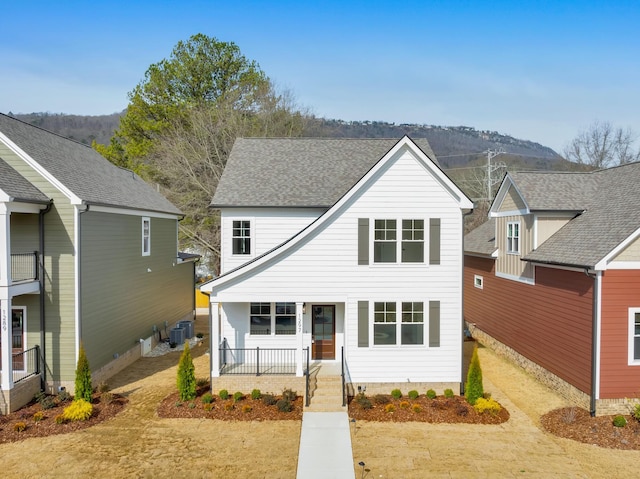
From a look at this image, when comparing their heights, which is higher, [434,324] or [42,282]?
[42,282]

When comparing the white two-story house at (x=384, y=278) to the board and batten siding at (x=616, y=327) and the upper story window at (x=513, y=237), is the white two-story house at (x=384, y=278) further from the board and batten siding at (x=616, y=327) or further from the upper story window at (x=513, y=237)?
A: the upper story window at (x=513, y=237)

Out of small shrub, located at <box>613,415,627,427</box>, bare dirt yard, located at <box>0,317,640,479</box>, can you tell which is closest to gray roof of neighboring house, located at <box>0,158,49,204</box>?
bare dirt yard, located at <box>0,317,640,479</box>

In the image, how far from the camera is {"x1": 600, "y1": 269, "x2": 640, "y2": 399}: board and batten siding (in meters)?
12.5

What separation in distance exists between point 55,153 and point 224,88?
24.3 meters

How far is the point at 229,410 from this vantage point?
1293 cm

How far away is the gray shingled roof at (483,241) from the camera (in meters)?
20.6

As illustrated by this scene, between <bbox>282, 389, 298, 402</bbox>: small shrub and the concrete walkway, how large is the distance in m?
0.96

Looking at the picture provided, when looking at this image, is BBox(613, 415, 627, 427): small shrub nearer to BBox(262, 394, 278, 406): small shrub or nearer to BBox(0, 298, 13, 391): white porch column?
BBox(262, 394, 278, 406): small shrub

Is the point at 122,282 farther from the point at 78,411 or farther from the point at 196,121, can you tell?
the point at 196,121

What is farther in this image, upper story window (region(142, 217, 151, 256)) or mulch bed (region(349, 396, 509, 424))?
upper story window (region(142, 217, 151, 256))

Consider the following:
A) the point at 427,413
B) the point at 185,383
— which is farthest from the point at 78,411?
the point at 427,413

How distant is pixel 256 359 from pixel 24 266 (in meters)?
7.84

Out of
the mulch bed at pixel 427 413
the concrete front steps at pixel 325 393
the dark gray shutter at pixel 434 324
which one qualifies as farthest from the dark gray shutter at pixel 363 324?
the dark gray shutter at pixel 434 324

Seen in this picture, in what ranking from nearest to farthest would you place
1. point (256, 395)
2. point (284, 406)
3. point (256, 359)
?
point (284, 406) → point (256, 395) → point (256, 359)
